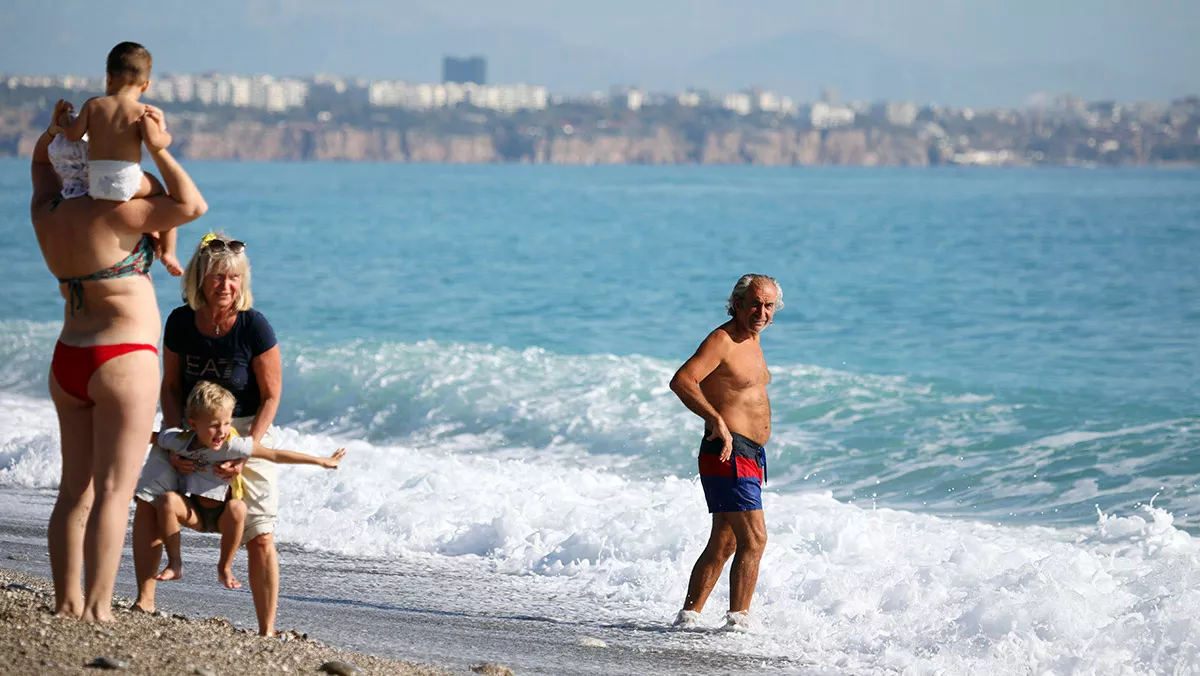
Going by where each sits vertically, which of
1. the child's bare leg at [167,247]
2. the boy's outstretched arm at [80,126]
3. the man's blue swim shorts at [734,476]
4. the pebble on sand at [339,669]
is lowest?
the pebble on sand at [339,669]

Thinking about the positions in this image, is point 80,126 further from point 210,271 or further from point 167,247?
point 210,271

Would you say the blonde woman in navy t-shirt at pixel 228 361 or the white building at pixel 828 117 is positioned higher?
the white building at pixel 828 117

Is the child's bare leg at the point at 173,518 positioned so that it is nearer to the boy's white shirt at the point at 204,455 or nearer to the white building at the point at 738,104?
the boy's white shirt at the point at 204,455

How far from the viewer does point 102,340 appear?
14.4 feet

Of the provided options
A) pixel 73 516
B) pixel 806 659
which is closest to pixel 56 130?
pixel 73 516

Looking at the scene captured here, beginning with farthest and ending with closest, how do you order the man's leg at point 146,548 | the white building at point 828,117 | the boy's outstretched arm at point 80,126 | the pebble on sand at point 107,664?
the white building at point 828,117
the man's leg at point 146,548
the boy's outstretched arm at point 80,126
the pebble on sand at point 107,664

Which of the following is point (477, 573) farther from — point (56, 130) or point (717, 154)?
point (717, 154)

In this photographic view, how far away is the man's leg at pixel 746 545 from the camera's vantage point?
5957 mm

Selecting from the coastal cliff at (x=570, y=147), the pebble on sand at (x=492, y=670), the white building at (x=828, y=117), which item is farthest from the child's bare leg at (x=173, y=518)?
the white building at (x=828, y=117)

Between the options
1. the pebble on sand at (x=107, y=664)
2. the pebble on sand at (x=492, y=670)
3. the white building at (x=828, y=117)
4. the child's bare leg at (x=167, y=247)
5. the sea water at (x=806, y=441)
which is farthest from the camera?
the white building at (x=828, y=117)

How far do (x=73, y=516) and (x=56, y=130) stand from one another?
48.7 inches

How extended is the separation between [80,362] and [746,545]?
2.85m

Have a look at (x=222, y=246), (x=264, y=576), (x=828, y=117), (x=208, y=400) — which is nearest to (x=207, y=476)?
(x=208, y=400)

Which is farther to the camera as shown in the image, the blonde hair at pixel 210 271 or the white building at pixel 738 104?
the white building at pixel 738 104
